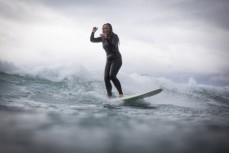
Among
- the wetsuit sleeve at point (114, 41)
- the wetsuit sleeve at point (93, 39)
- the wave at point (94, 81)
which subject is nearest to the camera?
the wetsuit sleeve at point (114, 41)

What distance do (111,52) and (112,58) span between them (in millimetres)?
184

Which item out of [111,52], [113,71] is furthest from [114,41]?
[113,71]

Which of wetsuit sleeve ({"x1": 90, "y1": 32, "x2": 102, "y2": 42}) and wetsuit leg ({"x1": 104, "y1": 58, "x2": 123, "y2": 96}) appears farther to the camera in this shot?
wetsuit sleeve ({"x1": 90, "y1": 32, "x2": 102, "y2": 42})

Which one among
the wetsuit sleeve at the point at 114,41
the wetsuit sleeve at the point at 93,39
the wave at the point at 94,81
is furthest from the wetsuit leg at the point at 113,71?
the wave at the point at 94,81

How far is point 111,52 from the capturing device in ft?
22.3

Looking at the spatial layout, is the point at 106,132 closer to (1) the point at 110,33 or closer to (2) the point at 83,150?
(2) the point at 83,150

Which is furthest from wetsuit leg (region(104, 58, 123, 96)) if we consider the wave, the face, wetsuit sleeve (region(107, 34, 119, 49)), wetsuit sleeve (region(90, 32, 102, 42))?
the wave

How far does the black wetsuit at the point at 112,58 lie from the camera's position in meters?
6.62

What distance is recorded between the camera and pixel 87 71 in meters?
12.5

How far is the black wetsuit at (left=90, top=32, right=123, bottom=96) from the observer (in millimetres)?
6621

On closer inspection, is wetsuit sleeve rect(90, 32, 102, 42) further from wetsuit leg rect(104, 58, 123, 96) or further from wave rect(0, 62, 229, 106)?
wave rect(0, 62, 229, 106)

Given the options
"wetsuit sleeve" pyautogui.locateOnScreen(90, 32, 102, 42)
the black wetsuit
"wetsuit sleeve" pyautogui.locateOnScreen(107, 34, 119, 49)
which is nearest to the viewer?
"wetsuit sleeve" pyautogui.locateOnScreen(107, 34, 119, 49)

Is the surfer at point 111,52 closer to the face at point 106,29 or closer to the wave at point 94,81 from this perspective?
the face at point 106,29

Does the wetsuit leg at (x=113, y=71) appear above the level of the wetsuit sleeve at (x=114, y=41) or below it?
below
